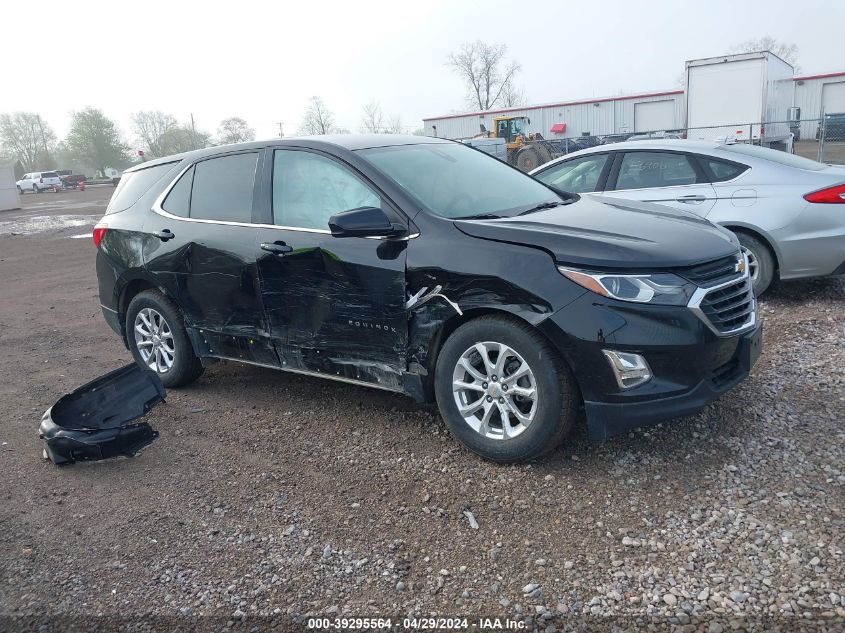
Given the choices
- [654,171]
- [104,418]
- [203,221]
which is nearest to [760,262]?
[654,171]

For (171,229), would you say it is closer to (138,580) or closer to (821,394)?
(138,580)

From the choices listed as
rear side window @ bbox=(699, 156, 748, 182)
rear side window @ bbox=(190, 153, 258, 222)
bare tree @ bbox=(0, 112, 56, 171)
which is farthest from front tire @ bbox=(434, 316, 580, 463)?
bare tree @ bbox=(0, 112, 56, 171)

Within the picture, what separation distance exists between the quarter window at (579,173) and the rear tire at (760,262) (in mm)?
1661

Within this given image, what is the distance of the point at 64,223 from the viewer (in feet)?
75.5

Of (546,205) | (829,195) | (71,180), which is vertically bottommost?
(71,180)

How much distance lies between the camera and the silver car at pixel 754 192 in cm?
613

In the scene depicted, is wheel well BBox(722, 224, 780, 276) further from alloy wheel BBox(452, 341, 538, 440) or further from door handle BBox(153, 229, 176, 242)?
door handle BBox(153, 229, 176, 242)

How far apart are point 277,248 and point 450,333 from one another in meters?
1.27

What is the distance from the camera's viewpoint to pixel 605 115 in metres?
39.5

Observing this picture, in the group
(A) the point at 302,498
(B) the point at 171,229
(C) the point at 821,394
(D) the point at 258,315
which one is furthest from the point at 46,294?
(C) the point at 821,394

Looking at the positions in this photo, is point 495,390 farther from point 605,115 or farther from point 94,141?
point 94,141

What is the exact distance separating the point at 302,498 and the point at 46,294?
26.1 feet

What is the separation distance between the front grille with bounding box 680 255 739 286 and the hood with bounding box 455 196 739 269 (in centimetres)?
3

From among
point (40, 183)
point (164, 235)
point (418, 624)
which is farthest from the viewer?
point (40, 183)
